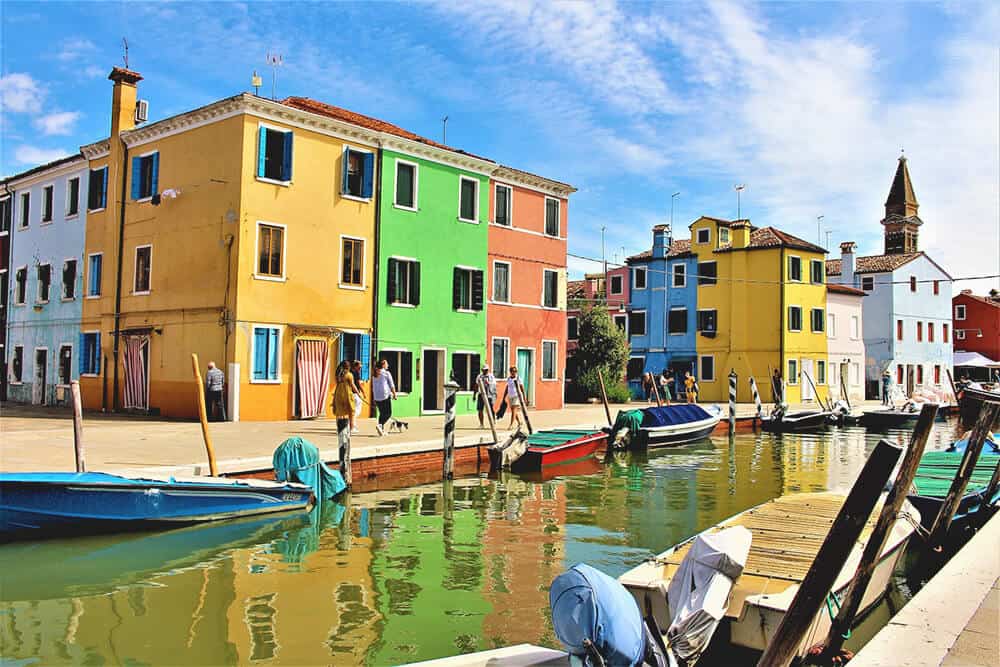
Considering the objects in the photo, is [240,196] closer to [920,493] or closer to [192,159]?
[192,159]

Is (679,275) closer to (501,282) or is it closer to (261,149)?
(501,282)

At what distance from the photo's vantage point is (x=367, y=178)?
23.8 metres

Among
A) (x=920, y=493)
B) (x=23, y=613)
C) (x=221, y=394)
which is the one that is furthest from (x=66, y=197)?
(x=920, y=493)

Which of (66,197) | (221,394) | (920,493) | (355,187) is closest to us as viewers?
(920,493)

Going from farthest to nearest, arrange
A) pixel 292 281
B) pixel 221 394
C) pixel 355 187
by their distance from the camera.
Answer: pixel 355 187, pixel 292 281, pixel 221 394

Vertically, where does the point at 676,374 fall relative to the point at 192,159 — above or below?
below

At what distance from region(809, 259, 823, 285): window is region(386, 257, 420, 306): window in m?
24.4

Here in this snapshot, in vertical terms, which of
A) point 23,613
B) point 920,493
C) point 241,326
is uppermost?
point 241,326

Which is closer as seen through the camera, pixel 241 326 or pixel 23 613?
pixel 23 613

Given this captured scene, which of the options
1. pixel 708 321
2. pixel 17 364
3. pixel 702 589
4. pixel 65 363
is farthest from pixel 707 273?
pixel 702 589

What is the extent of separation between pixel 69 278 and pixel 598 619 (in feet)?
88.2

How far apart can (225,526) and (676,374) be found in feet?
111

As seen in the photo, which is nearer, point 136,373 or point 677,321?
point 136,373

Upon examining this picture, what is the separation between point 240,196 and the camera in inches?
817
